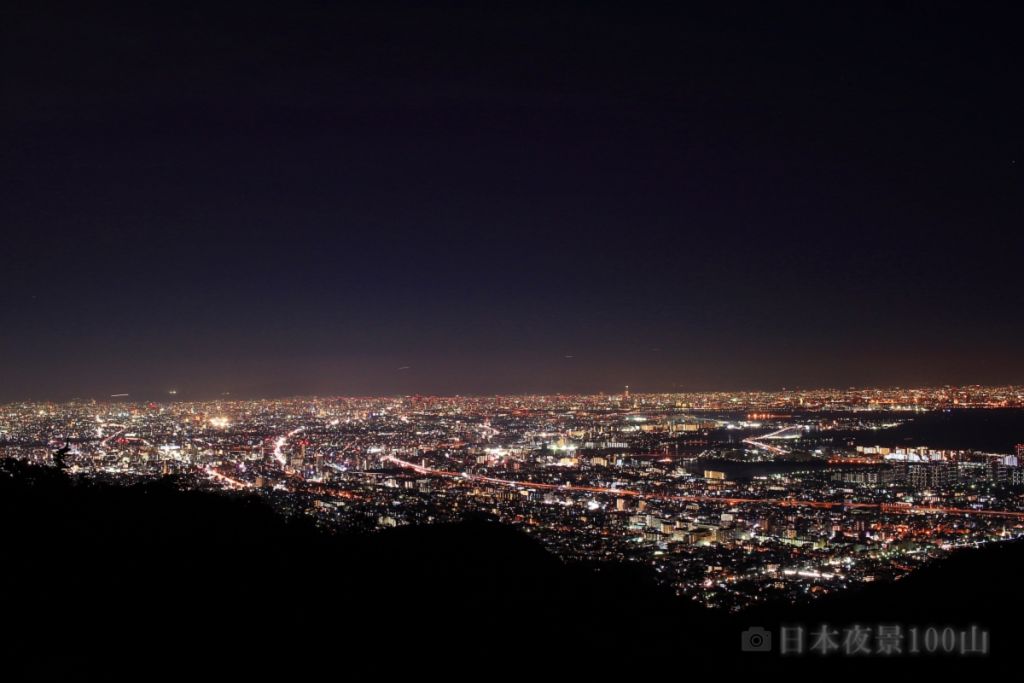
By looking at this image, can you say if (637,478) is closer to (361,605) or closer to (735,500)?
(735,500)

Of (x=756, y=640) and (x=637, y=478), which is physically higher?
(x=756, y=640)

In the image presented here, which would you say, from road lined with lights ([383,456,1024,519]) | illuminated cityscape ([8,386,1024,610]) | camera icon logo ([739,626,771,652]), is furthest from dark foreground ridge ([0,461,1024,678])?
road lined with lights ([383,456,1024,519])

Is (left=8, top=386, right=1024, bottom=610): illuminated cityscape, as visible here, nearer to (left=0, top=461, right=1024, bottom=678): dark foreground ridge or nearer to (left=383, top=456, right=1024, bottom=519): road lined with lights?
(left=383, top=456, right=1024, bottom=519): road lined with lights

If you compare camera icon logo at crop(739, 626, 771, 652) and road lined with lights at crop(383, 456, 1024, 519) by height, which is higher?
camera icon logo at crop(739, 626, 771, 652)

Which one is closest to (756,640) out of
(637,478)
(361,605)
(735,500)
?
(361,605)

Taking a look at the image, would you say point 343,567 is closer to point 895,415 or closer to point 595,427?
point 595,427

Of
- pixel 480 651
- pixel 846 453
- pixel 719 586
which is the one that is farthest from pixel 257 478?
pixel 846 453
